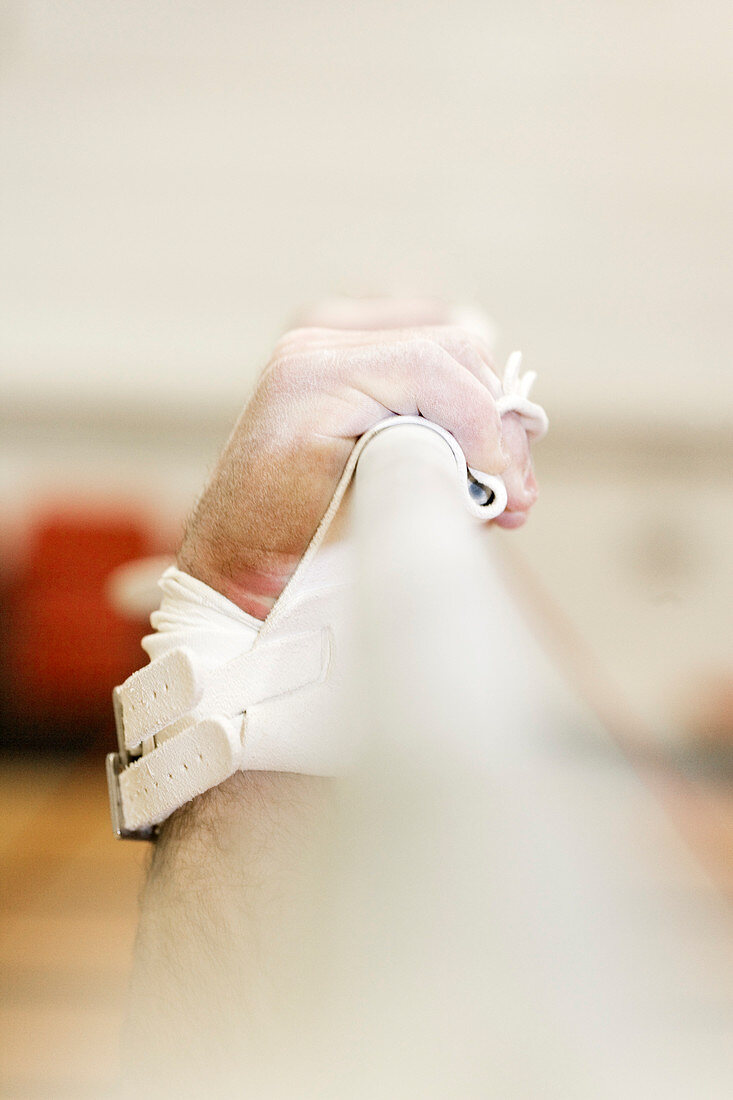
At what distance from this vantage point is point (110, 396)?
91.0 inches

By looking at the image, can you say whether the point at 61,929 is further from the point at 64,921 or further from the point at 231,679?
the point at 231,679

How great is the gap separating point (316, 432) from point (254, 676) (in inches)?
3.9

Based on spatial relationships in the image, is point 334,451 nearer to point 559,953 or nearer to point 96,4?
point 559,953

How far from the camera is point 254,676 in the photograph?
0.38 m

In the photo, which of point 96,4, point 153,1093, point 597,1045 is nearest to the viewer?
point 597,1045

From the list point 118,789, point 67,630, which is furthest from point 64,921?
point 118,789

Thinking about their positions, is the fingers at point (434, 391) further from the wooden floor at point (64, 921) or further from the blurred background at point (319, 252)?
the blurred background at point (319, 252)

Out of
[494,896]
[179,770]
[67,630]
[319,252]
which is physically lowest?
[494,896]

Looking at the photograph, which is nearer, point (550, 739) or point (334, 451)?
point (550, 739)

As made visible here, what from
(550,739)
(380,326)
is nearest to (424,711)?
(550,739)

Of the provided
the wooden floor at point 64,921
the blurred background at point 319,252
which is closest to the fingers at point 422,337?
the wooden floor at point 64,921

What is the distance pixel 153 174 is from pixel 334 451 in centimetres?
219

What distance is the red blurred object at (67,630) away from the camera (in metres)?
2.27

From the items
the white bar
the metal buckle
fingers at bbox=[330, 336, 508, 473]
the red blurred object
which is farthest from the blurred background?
the white bar
